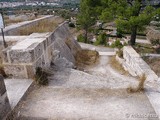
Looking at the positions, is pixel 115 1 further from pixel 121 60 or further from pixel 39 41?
pixel 39 41

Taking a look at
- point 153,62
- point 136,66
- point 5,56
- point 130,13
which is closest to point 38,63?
point 5,56

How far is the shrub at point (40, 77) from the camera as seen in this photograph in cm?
495

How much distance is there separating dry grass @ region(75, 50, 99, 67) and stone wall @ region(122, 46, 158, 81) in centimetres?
165

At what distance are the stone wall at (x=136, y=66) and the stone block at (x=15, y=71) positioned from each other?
335 centimetres

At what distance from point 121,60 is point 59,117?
654 cm

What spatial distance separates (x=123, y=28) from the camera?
11.0 meters

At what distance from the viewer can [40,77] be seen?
16.6ft


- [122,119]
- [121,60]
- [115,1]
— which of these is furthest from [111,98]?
[115,1]

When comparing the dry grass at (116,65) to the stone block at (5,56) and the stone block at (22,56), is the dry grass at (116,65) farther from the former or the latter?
the stone block at (5,56)

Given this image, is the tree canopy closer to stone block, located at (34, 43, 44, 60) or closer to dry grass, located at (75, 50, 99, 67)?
dry grass, located at (75, 50, 99, 67)

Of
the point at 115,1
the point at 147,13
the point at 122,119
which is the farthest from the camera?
the point at 115,1

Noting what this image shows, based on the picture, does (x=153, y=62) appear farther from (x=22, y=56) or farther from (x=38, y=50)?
(x=22, y=56)

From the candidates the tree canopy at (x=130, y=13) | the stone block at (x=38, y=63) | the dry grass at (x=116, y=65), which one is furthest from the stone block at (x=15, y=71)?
the tree canopy at (x=130, y=13)

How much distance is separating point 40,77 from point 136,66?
372 centimetres
